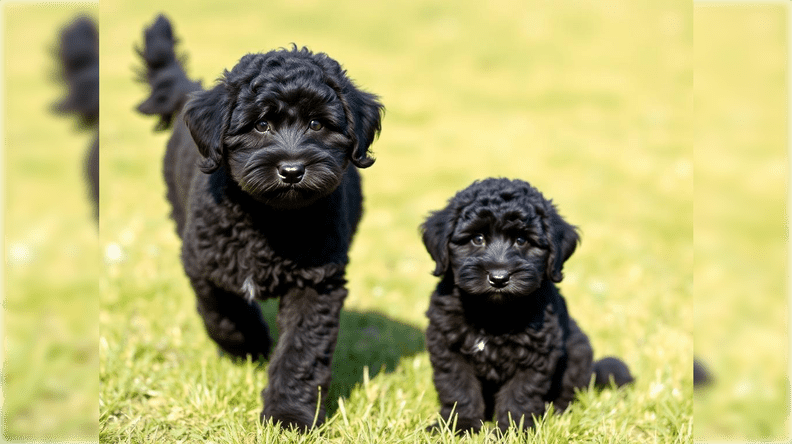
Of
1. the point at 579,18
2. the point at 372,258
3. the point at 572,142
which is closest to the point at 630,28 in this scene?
the point at 579,18

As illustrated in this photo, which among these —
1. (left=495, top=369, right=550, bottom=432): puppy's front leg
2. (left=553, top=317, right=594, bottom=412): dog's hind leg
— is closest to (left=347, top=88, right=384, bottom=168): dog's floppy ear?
(left=495, top=369, right=550, bottom=432): puppy's front leg

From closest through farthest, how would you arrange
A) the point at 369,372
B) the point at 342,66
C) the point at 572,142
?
the point at 342,66 < the point at 369,372 < the point at 572,142

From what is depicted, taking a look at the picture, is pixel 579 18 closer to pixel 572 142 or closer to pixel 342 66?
pixel 572 142

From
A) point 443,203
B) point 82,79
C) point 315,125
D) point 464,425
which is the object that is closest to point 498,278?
point 464,425

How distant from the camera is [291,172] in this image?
12.0 ft

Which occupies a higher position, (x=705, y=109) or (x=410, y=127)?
(x=705, y=109)

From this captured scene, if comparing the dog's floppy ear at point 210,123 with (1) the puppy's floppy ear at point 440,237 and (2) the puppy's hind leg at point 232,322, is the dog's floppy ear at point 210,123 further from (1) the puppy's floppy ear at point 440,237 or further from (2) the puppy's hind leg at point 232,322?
(1) the puppy's floppy ear at point 440,237

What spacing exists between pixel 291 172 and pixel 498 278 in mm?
1228

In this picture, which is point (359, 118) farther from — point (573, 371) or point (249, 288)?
point (573, 371)

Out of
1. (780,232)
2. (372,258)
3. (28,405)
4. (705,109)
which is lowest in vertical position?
(372,258)

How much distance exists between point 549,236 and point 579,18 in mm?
16112

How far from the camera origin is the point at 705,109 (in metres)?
2.52

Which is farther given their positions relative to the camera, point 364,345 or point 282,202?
point 364,345

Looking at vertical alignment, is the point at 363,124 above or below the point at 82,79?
below
